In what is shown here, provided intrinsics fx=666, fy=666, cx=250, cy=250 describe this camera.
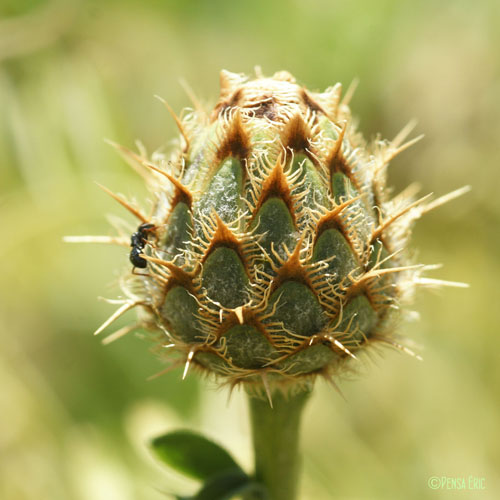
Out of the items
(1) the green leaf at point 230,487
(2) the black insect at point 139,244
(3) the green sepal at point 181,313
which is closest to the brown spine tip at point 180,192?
(2) the black insect at point 139,244

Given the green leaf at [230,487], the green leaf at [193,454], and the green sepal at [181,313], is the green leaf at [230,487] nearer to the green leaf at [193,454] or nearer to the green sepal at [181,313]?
the green leaf at [193,454]

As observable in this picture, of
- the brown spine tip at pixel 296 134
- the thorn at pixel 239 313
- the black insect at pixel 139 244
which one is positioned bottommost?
the thorn at pixel 239 313

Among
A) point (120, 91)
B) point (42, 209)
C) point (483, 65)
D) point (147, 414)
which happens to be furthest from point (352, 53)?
point (147, 414)

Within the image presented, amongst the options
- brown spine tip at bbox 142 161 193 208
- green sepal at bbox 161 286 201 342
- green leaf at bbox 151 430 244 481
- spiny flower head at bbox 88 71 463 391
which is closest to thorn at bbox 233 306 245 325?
spiny flower head at bbox 88 71 463 391

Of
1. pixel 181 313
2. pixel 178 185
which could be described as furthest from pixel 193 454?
pixel 178 185

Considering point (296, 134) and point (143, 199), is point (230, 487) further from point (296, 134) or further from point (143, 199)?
point (143, 199)

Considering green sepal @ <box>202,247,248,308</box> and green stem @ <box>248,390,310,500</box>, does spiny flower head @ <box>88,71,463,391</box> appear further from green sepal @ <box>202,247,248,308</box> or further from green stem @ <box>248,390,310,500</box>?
green stem @ <box>248,390,310,500</box>

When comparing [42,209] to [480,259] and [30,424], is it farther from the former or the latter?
[480,259]
